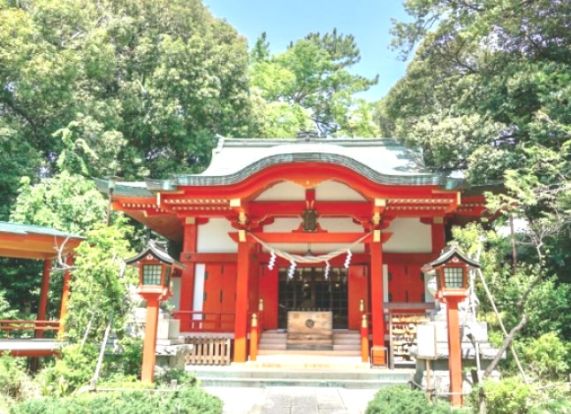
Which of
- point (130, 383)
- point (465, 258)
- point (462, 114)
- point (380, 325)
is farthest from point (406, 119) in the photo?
point (130, 383)

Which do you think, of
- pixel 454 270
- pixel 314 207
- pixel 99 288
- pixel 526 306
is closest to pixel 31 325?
pixel 99 288

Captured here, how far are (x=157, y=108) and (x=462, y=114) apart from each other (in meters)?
12.4

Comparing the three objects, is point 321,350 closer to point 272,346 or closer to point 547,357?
point 272,346

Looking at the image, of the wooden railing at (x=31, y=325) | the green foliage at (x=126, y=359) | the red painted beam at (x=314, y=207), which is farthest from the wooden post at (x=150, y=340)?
the wooden railing at (x=31, y=325)

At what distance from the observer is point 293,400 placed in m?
7.28

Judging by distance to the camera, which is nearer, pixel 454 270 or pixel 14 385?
pixel 454 270

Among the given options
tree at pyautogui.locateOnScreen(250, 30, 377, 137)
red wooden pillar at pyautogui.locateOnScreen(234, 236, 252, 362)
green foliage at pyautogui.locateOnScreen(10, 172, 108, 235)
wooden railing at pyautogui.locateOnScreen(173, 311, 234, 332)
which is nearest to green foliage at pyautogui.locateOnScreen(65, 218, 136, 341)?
red wooden pillar at pyautogui.locateOnScreen(234, 236, 252, 362)

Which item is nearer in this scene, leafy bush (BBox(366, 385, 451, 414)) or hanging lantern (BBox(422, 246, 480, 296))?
leafy bush (BBox(366, 385, 451, 414))

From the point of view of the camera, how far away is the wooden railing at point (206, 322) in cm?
1127

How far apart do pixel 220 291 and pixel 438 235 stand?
18.1 ft

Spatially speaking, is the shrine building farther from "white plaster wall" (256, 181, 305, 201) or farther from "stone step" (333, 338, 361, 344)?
"stone step" (333, 338, 361, 344)

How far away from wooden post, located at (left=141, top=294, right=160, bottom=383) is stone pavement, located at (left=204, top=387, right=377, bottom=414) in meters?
1.26

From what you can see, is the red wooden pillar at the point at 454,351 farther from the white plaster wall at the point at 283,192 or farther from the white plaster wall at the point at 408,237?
the white plaster wall at the point at 283,192

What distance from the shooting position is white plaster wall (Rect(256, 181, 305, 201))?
10953 mm
